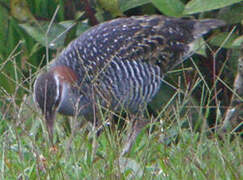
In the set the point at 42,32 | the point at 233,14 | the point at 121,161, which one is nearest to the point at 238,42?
the point at 233,14

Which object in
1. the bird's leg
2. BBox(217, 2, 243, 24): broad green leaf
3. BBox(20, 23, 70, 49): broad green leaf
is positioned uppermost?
BBox(20, 23, 70, 49): broad green leaf

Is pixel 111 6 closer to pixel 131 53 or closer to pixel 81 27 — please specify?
pixel 81 27

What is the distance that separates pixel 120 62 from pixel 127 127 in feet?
3.22

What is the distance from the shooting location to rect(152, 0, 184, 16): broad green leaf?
224 inches

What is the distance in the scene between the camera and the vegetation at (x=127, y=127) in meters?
3.85

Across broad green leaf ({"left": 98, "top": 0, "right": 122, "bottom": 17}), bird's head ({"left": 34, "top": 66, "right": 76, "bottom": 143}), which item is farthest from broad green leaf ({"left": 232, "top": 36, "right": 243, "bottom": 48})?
bird's head ({"left": 34, "top": 66, "right": 76, "bottom": 143})

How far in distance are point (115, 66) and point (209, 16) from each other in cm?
111

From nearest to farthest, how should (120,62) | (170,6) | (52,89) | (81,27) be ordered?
1. (52,89)
2. (120,62)
3. (170,6)
4. (81,27)

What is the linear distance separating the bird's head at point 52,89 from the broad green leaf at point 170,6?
0.92 m

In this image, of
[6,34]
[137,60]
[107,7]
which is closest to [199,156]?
[137,60]

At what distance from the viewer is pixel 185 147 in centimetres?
399

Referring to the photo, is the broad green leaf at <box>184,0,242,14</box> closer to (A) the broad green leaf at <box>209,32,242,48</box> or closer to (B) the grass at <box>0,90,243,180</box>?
(A) the broad green leaf at <box>209,32,242,48</box>

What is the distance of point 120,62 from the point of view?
A: 5.52m

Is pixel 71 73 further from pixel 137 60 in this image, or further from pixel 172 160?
pixel 172 160
